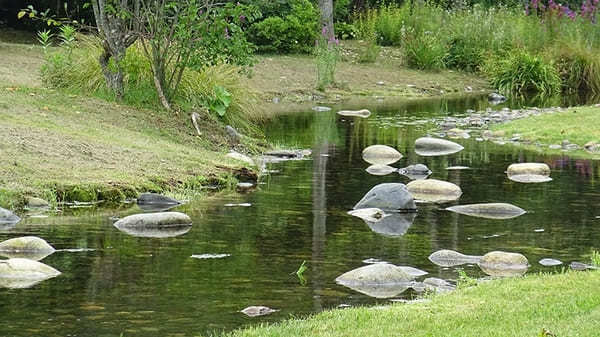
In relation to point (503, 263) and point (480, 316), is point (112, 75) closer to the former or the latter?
point (503, 263)

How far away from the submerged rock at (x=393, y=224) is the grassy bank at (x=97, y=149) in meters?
2.43

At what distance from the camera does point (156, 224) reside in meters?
10.3

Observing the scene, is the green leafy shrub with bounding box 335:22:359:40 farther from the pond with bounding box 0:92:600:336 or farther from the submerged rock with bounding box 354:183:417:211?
the submerged rock with bounding box 354:183:417:211

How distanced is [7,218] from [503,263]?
14.7 ft

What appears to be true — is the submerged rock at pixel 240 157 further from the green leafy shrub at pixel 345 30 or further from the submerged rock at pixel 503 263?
the green leafy shrub at pixel 345 30

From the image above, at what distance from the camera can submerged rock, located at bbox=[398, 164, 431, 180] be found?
1416 centimetres

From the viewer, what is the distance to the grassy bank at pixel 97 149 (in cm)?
1142

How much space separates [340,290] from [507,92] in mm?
21746

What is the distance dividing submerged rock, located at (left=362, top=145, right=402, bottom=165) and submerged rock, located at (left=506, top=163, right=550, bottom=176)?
184 cm

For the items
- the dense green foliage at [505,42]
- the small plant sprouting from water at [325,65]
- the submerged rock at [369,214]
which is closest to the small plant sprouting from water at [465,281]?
the submerged rock at [369,214]

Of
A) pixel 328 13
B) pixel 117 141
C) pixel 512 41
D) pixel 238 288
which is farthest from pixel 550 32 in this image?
pixel 238 288

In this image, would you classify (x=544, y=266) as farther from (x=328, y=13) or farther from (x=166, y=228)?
(x=328, y=13)

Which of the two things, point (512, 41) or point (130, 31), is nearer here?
point (130, 31)

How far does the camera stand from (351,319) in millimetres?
6766
